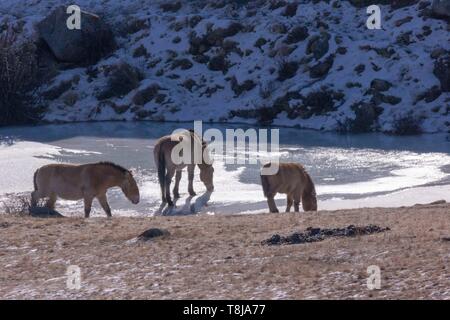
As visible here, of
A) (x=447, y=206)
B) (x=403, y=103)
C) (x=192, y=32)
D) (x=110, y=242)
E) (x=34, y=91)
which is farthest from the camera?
(x=192, y=32)

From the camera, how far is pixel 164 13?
37.8m

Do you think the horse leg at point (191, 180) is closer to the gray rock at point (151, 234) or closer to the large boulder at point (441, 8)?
the gray rock at point (151, 234)

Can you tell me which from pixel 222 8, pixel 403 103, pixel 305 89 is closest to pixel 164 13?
pixel 222 8

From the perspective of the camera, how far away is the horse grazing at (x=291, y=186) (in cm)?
1502

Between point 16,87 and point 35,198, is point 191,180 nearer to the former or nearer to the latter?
point 35,198

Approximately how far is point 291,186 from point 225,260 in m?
6.46

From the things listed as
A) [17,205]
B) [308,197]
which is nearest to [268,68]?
[308,197]

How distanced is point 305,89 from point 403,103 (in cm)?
322

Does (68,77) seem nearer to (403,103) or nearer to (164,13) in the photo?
(164,13)

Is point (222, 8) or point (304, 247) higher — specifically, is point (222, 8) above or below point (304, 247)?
above

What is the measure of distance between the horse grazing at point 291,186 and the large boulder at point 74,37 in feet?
67.6

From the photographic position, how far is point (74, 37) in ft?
113

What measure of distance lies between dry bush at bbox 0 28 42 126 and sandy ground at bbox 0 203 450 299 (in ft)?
59.9

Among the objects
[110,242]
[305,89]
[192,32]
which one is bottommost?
[110,242]
